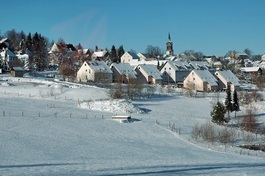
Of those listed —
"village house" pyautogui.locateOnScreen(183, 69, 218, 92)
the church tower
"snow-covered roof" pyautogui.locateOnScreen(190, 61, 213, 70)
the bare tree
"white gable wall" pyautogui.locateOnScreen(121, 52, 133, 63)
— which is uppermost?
the church tower

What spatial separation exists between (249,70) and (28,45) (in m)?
63.9

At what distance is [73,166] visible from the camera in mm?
16984

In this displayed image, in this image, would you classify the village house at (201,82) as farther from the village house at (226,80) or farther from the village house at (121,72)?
the village house at (121,72)

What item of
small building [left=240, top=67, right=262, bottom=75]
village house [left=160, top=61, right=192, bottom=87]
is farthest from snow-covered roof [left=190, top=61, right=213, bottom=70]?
small building [left=240, top=67, right=262, bottom=75]

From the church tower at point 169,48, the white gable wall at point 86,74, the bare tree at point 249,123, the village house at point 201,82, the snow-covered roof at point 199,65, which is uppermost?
the church tower at point 169,48

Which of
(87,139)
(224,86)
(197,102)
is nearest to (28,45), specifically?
(224,86)

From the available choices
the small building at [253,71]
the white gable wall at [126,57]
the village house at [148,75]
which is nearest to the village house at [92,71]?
the village house at [148,75]

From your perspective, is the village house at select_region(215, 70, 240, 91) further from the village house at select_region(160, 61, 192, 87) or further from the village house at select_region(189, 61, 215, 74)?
the village house at select_region(189, 61, 215, 74)

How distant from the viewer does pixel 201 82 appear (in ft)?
219

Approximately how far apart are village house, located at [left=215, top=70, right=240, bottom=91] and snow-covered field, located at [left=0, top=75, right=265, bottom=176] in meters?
26.5

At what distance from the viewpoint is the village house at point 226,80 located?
6950cm

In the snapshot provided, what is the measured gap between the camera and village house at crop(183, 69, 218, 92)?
66688mm

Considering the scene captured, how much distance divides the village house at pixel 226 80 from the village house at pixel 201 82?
8.78 ft

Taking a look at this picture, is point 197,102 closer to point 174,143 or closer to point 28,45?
point 174,143
